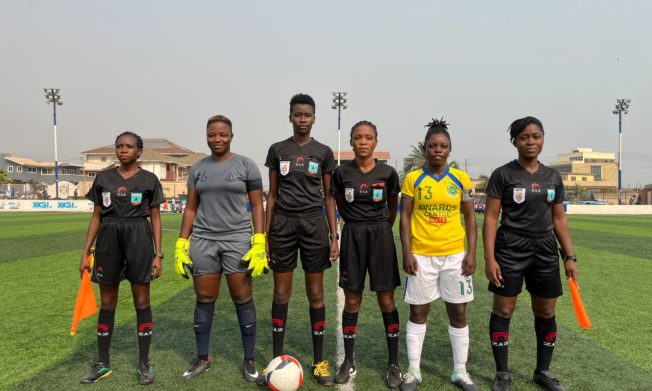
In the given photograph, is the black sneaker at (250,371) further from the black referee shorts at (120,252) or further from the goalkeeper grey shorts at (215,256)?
the black referee shorts at (120,252)

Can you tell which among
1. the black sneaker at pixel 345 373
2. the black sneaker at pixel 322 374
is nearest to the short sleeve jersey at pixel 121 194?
the black sneaker at pixel 322 374

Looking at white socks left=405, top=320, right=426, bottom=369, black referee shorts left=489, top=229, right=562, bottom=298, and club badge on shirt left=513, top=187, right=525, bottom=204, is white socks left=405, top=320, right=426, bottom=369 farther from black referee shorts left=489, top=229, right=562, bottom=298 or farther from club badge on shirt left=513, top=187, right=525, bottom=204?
club badge on shirt left=513, top=187, right=525, bottom=204

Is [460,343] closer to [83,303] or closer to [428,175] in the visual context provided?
[428,175]

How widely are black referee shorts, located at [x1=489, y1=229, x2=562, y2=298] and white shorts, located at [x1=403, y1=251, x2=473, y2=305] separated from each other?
0.31 metres

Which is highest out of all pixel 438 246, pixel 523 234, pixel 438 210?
pixel 438 210

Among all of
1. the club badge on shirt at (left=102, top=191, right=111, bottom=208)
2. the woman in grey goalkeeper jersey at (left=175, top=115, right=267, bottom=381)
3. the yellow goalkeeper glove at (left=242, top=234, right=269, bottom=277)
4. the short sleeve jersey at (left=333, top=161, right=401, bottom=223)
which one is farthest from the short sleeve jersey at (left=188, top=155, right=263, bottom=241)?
the short sleeve jersey at (left=333, top=161, right=401, bottom=223)

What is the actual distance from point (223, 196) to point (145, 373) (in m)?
1.70

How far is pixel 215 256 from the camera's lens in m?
3.70

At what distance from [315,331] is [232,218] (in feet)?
4.25

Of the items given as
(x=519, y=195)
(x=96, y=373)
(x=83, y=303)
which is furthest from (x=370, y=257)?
(x=83, y=303)

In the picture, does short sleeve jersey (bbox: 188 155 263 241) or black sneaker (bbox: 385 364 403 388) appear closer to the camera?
black sneaker (bbox: 385 364 403 388)

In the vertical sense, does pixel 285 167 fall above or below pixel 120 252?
above

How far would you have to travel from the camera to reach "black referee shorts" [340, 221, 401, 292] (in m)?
3.63

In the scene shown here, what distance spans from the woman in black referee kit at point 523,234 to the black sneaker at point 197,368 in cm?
255
